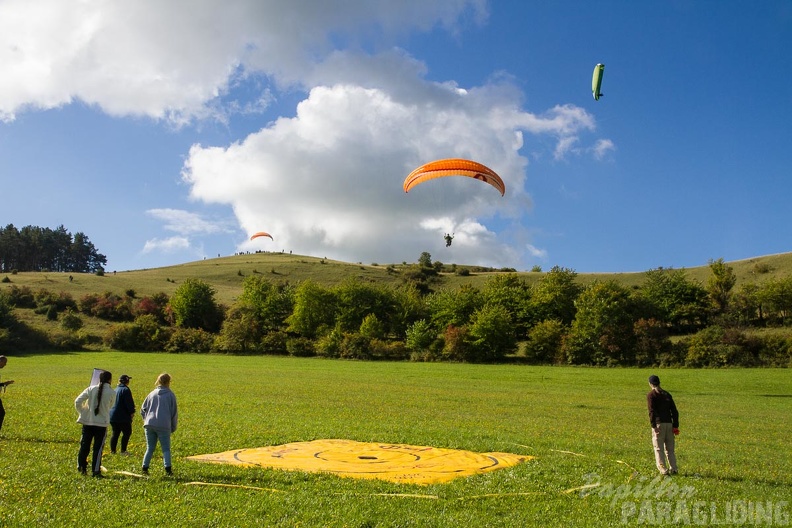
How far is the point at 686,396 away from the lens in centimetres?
4453

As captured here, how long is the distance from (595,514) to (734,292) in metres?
99.9

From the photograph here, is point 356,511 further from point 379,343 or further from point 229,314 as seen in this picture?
point 229,314

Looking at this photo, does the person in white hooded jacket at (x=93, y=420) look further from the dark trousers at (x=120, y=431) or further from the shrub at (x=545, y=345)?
the shrub at (x=545, y=345)

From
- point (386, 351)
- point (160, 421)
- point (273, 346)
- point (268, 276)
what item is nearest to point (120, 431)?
point (160, 421)

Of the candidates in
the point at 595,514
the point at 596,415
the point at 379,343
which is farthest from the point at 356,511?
the point at 379,343

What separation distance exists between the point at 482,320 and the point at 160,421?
73.7 metres

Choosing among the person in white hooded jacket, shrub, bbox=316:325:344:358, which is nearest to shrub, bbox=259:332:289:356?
shrub, bbox=316:325:344:358

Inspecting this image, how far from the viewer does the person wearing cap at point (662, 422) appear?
14406mm

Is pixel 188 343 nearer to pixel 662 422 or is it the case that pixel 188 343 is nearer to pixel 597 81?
pixel 597 81

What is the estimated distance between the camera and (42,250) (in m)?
180

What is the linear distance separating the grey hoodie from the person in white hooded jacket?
91 cm

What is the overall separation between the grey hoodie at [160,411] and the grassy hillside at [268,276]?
110 meters

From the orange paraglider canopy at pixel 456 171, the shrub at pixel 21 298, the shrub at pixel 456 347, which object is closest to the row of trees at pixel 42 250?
the shrub at pixel 21 298

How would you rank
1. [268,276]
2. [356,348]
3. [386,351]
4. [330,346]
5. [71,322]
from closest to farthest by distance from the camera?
1. [386,351]
2. [356,348]
3. [330,346]
4. [71,322]
5. [268,276]
